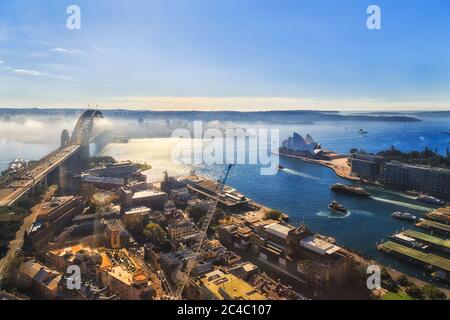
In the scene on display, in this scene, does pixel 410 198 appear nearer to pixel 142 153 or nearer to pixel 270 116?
pixel 142 153

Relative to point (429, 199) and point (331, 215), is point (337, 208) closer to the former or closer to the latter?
point (331, 215)

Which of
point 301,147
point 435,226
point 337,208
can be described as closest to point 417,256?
point 435,226

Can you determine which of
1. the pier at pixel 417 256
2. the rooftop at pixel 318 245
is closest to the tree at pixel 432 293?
the pier at pixel 417 256

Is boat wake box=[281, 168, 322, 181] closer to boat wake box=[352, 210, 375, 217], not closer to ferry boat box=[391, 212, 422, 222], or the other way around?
boat wake box=[352, 210, 375, 217]

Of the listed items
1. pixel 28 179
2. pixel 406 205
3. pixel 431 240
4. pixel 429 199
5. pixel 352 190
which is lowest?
pixel 431 240

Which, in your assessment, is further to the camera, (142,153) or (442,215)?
(142,153)

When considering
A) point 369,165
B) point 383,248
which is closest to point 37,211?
point 383,248

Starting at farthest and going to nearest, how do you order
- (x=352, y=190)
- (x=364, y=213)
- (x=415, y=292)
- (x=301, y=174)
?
(x=301, y=174), (x=352, y=190), (x=364, y=213), (x=415, y=292)

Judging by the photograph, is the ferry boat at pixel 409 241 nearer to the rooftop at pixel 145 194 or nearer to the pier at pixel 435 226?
the pier at pixel 435 226
